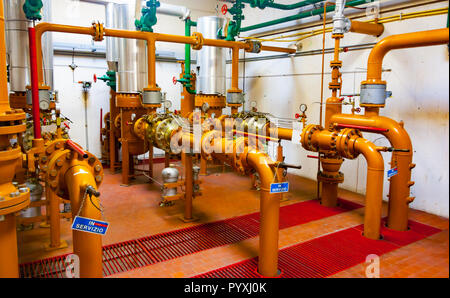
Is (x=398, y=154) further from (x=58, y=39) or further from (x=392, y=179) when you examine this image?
(x=58, y=39)

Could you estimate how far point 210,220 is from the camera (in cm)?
486

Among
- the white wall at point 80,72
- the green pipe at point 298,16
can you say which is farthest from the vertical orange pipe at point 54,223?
the green pipe at point 298,16

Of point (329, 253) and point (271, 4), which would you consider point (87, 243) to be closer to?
point (329, 253)

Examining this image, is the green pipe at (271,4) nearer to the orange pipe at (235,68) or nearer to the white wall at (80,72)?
the orange pipe at (235,68)

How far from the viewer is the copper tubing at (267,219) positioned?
3270mm

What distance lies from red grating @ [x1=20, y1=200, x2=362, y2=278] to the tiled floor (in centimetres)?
13

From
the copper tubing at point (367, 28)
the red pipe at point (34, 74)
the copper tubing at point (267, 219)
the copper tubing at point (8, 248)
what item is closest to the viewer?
the copper tubing at point (8, 248)

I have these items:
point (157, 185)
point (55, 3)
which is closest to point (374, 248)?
point (157, 185)

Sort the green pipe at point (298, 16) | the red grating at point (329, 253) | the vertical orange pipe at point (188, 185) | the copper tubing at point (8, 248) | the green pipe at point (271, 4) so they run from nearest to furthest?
the copper tubing at point (8, 248)
the red grating at point (329, 253)
the vertical orange pipe at point (188, 185)
the green pipe at point (298, 16)
the green pipe at point (271, 4)

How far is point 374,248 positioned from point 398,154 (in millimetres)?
1292

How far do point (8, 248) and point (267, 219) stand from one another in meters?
2.12

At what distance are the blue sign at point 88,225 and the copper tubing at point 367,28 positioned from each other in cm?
449

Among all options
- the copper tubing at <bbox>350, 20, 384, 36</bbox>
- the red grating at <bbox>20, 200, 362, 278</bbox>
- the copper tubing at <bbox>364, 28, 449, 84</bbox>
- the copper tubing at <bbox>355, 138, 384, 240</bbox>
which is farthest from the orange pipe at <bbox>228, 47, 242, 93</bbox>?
the copper tubing at <bbox>355, 138, 384, 240</bbox>

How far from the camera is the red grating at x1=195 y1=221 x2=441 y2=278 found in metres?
3.45
